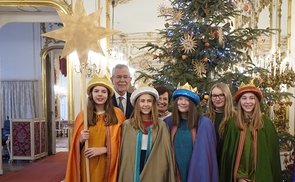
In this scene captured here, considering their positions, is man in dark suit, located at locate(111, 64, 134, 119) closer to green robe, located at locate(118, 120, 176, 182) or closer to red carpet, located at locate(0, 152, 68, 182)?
green robe, located at locate(118, 120, 176, 182)

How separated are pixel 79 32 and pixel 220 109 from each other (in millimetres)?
1481

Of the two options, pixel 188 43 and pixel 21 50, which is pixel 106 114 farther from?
pixel 21 50

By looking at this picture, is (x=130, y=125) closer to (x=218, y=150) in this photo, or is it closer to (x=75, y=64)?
(x=218, y=150)

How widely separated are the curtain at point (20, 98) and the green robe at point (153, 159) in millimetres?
7115

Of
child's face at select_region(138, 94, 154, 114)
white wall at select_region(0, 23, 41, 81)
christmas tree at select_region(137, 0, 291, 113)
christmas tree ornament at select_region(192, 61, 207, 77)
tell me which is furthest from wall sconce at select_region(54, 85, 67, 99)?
child's face at select_region(138, 94, 154, 114)

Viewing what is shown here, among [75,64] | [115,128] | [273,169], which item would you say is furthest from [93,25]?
[75,64]

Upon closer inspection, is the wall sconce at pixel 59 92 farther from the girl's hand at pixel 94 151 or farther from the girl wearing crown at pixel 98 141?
the girl's hand at pixel 94 151

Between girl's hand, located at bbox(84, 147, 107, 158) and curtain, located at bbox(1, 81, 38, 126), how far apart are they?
6981mm

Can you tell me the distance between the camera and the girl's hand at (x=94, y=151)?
256cm

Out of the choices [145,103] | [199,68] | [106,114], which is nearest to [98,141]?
[106,114]

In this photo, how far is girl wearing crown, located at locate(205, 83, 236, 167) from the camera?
2.83m

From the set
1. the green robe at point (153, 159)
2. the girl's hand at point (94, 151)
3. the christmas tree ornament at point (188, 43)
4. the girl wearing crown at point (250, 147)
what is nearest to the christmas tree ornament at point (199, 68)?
the christmas tree ornament at point (188, 43)

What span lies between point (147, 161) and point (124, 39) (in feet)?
31.4

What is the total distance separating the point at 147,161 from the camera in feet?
8.22
